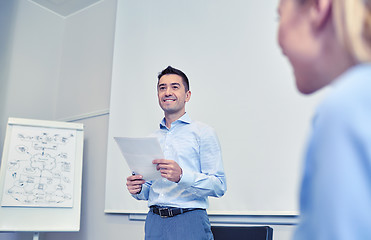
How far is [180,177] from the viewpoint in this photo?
1782mm

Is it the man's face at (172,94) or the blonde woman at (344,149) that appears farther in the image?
the man's face at (172,94)

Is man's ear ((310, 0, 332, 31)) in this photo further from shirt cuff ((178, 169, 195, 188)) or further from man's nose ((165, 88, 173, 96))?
man's nose ((165, 88, 173, 96))

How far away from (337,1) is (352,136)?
17 centimetres

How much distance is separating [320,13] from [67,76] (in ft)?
13.0

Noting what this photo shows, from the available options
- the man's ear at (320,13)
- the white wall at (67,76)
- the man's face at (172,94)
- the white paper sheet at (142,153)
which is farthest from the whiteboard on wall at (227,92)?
the man's ear at (320,13)

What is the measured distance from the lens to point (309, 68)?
1.58 ft

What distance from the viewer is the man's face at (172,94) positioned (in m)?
2.12

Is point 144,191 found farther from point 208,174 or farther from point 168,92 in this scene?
point 168,92

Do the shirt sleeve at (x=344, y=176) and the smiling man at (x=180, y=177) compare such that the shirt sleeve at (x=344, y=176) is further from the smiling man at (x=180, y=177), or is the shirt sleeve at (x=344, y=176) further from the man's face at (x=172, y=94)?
the man's face at (x=172, y=94)

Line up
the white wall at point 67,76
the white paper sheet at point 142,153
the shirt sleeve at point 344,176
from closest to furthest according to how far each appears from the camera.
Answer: the shirt sleeve at point 344,176, the white paper sheet at point 142,153, the white wall at point 67,76

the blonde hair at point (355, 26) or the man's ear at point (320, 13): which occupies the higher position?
the man's ear at point (320, 13)

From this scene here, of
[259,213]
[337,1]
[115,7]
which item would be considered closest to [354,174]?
[337,1]

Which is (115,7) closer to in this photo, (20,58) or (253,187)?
(20,58)

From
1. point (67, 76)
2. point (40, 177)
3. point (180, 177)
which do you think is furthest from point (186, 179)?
point (67, 76)
